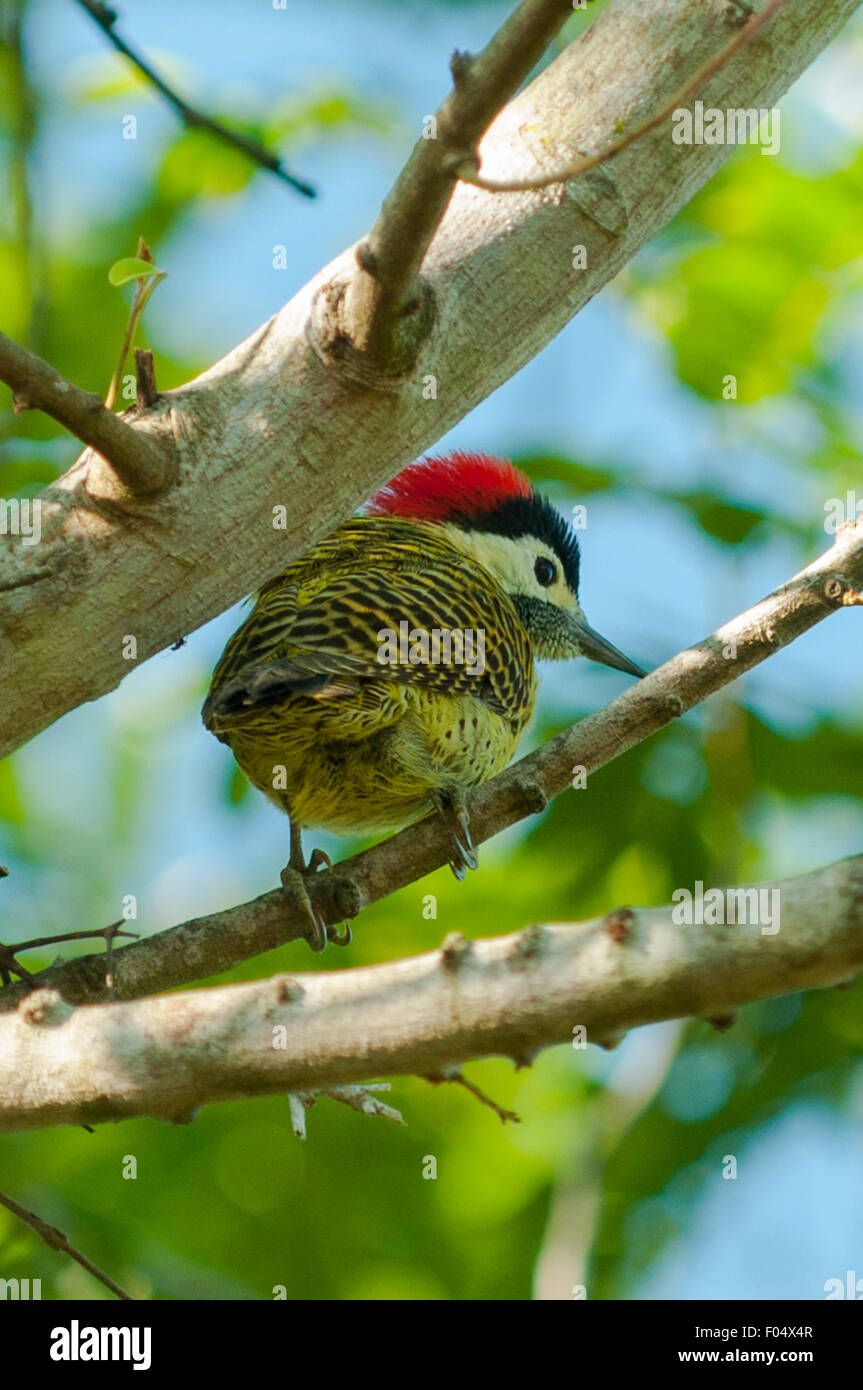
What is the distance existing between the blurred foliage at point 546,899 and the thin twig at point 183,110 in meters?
1.48

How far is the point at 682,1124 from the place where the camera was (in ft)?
14.0

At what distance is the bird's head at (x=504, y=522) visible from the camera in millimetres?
4934

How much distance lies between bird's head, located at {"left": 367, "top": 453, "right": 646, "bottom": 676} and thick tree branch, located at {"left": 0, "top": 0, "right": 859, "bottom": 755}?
2.45 metres

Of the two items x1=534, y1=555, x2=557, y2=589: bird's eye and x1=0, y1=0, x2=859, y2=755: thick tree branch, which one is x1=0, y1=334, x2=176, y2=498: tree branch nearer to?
x1=0, y1=0, x2=859, y2=755: thick tree branch

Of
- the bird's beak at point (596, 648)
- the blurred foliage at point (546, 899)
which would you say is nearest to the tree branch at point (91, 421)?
the blurred foliage at point (546, 899)

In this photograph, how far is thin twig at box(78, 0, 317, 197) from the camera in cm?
262

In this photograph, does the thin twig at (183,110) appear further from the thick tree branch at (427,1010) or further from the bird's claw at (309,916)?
the thick tree branch at (427,1010)

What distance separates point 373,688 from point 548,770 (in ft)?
2.37

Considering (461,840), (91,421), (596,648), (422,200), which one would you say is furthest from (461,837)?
(596,648)

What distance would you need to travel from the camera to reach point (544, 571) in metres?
5.09

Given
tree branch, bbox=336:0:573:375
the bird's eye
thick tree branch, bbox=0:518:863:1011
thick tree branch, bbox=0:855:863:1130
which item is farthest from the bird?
thick tree branch, bbox=0:855:863:1130

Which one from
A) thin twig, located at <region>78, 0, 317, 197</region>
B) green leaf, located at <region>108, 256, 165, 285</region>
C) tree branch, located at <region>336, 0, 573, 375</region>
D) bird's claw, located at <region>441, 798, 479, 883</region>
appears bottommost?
bird's claw, located at <region>441, 798, 479, 883</region>
